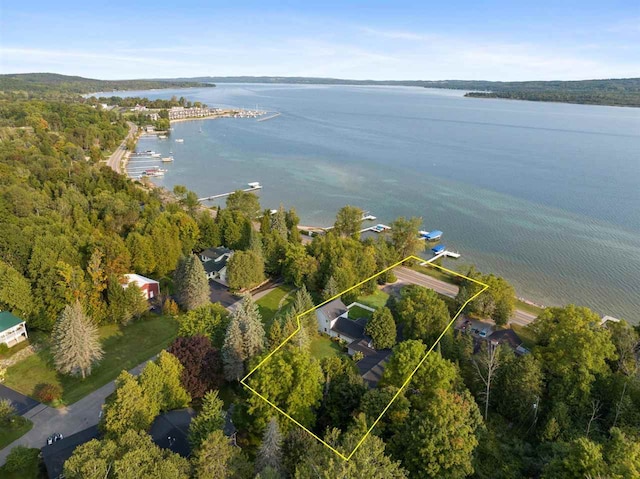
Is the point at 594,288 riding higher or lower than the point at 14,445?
lower

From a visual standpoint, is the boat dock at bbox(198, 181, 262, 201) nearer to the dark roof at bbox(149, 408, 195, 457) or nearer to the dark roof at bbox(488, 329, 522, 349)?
the dark roof at bbox(488, 329, 522, 349)

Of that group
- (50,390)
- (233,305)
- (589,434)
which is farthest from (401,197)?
(50,390)

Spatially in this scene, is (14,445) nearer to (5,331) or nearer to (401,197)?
(5,331)

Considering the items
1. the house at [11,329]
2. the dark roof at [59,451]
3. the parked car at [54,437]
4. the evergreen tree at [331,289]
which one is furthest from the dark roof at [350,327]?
the house at [11,329]

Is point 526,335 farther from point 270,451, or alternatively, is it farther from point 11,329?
point 11,329

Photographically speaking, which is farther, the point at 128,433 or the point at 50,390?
the point at 50,390

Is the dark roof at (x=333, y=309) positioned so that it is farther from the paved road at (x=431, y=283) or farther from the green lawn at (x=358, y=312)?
the paved road at (x=431, y=283)

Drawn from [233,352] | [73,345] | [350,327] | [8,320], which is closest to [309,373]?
[233,352]
